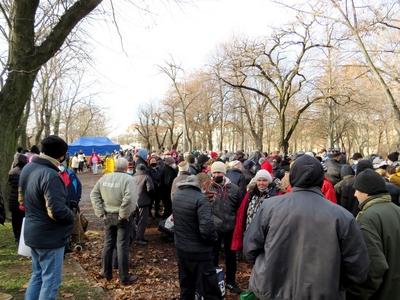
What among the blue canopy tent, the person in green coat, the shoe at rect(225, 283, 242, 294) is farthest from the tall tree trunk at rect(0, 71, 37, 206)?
the blue canopy tent

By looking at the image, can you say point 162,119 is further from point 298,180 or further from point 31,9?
point 298,180

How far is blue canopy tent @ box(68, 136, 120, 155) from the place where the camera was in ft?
127

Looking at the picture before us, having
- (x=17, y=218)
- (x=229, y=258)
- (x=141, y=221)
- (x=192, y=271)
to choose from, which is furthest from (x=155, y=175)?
(x=192, y=271)

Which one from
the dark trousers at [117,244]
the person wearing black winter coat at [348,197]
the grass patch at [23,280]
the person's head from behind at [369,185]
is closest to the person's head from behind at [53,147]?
the dark trousers at [117,244]

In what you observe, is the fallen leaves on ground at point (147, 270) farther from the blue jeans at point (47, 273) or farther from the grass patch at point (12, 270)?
the blue jeans at point (47, 273)

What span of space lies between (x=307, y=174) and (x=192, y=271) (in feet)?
8.07

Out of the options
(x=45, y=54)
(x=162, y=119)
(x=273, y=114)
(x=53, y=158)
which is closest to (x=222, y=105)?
(x=273, y=114)

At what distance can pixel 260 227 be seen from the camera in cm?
313

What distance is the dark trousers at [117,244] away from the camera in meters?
6.20

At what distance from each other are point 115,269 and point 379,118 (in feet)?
177

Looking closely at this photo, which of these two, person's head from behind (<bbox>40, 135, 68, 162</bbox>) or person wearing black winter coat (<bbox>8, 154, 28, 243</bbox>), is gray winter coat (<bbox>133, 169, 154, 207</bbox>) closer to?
person wearing black winter coat (<bbox>8, 154, 28, 243</bbox>)

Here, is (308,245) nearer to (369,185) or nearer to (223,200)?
(369,185)

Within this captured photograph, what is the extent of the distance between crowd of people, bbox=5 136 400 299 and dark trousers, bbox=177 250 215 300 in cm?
1

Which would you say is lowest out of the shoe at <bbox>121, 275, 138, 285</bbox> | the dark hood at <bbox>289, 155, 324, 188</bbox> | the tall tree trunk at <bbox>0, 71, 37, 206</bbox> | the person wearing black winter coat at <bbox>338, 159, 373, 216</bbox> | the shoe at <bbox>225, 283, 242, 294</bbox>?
the shoe at <bbox>225, 283, 242, 294</bbox>
